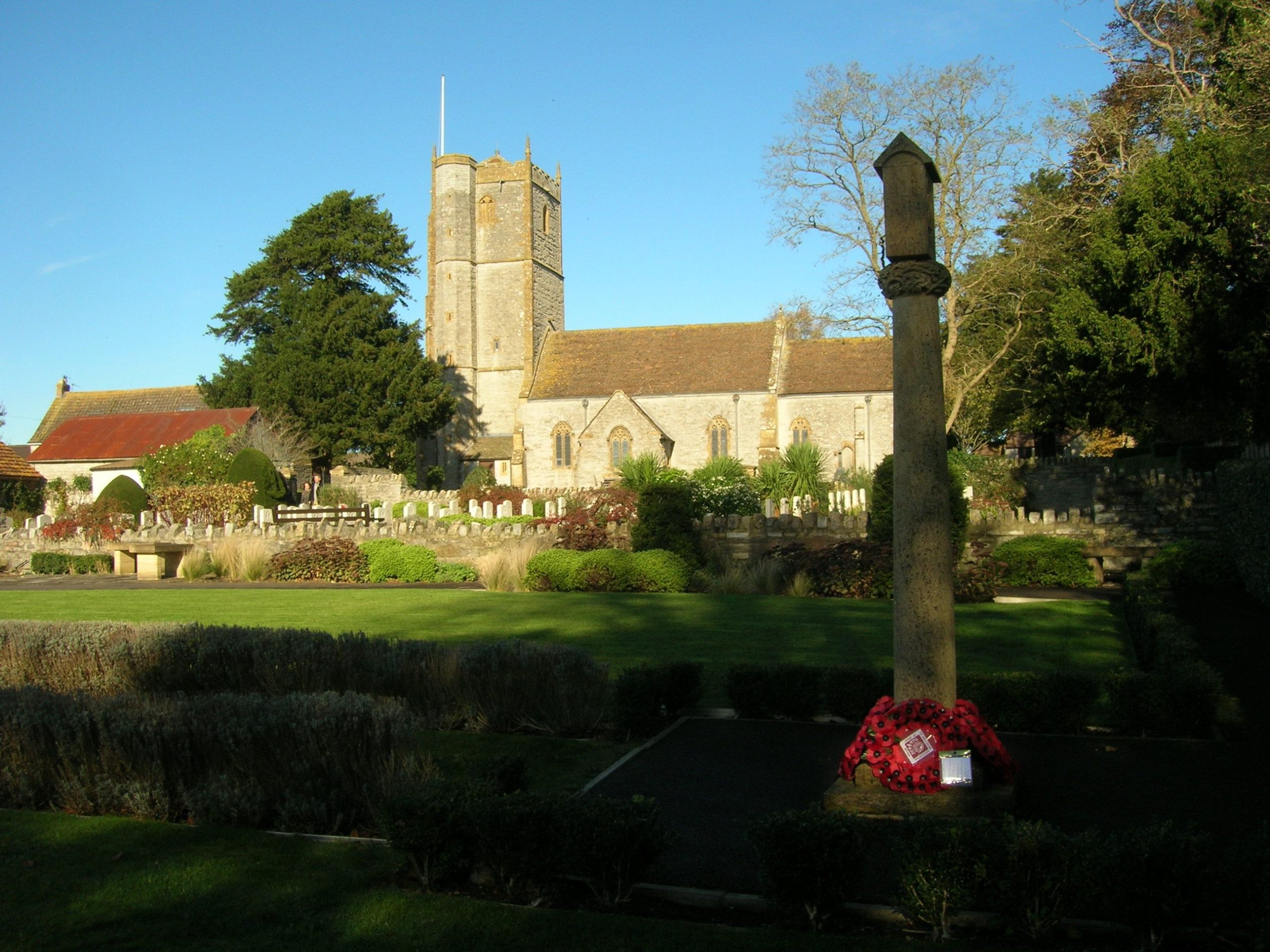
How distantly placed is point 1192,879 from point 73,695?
654cm

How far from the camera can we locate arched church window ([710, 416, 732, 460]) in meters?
51.9

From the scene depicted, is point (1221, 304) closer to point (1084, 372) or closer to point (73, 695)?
point (1084, 372)

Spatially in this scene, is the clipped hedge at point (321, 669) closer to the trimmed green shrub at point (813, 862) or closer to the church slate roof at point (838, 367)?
the trimmed green shrub at point (813, 862)

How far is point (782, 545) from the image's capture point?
19844 mm

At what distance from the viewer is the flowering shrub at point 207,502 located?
3002 cm

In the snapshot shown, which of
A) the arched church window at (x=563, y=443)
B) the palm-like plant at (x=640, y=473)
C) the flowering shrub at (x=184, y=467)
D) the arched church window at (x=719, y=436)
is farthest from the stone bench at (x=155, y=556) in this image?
the arched church window at (x=719, y=436)

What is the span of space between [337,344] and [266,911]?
4795 centimetres

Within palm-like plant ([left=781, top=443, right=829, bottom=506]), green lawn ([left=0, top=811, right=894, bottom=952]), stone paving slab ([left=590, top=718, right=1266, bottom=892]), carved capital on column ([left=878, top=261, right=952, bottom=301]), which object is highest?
carved capital on column ([left=878, top=261, right=952, bottom=301])

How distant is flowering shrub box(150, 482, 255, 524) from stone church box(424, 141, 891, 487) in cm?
2085

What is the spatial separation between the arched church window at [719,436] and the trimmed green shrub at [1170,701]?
44.1 metres

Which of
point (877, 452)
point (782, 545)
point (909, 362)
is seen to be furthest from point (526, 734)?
point (877, 452)

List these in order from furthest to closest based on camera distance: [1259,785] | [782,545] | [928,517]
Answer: [782,545] → [1259,785] → [928,517]

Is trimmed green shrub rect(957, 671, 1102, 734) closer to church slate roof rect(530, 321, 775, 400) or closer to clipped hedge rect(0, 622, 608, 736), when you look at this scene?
clipped hedge rect(0, 622, 608, 736)

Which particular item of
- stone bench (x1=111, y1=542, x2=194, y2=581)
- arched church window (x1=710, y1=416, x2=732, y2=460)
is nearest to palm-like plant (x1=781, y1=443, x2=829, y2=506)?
stone bench (x1=111, y1=542, x2=194, y2=581)
